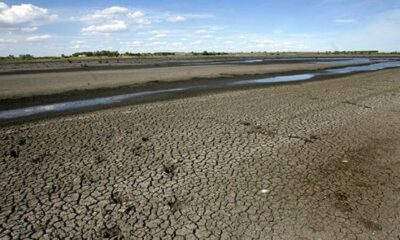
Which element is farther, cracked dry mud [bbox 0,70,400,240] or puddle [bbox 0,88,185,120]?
A: puddle [bbox 0,88,185,120]

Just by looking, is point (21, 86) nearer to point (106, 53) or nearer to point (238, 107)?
point (238, 107)

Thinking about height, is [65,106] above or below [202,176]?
above

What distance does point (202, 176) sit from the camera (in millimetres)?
6711

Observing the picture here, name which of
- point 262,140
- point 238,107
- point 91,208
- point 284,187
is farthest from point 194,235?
point 238,107

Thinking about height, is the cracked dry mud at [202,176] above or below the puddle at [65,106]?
below

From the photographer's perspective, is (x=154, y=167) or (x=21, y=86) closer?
(x=154, y=167)

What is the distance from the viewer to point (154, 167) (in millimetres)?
7121

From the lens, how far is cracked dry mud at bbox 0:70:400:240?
16.0 feet

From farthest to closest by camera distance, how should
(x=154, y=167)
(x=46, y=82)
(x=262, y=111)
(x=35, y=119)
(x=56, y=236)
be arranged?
(x=46, y=82) → (x=262, y=111) → (x=35, y=119) → (x=154, y=167) → (x=56, y=236)

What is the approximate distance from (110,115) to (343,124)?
26.8ft

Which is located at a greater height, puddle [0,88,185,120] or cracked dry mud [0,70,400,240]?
puddle [0,88,185,120]

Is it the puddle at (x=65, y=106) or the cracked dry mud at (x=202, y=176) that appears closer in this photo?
the cracked dry mud at (x=202, y=176)

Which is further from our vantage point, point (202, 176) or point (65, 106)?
point (65, 106)

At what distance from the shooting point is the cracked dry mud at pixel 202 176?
16.0 ft
